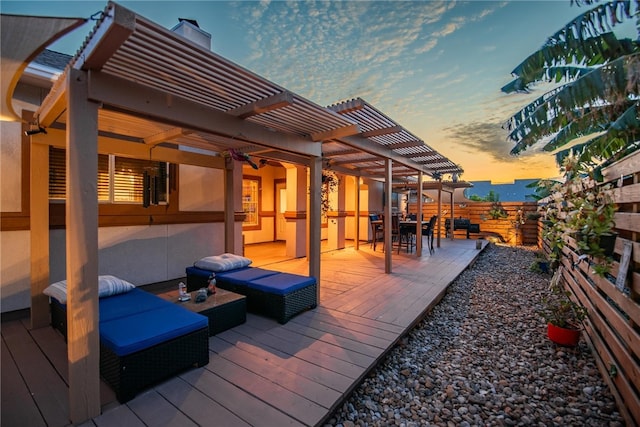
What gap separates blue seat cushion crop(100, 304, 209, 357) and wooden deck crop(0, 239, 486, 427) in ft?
1.21

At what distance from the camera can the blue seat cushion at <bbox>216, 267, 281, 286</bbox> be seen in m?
3.78

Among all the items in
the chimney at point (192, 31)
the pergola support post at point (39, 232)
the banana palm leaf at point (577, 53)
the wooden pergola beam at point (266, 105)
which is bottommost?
the pergola support post at point (39, 232)

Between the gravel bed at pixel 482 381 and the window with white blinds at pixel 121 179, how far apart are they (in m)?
3.72

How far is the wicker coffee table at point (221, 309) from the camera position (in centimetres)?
301

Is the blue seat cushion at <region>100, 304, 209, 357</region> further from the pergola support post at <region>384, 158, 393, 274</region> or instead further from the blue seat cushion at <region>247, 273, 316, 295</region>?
the pergola support post at <region>384, 158, 393, 274</region>

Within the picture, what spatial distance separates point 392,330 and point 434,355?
18.8 inches

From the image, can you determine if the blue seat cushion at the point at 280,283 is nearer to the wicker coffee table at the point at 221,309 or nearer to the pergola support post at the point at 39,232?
the wicker coffee table at the point at 221,309

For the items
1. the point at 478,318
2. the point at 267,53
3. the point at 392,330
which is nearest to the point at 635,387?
the point at 392,330

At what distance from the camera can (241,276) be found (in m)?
3.91

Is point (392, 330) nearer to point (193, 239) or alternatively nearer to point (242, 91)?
point (242, 91)

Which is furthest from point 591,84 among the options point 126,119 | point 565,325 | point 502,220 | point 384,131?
point 502,220

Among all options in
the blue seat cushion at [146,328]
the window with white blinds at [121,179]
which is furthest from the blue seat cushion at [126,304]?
the window with white blinds at [121,179]

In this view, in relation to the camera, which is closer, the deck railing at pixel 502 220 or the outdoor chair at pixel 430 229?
the outdoor chair at pixel 430 229

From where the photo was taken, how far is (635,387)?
1873 mm
